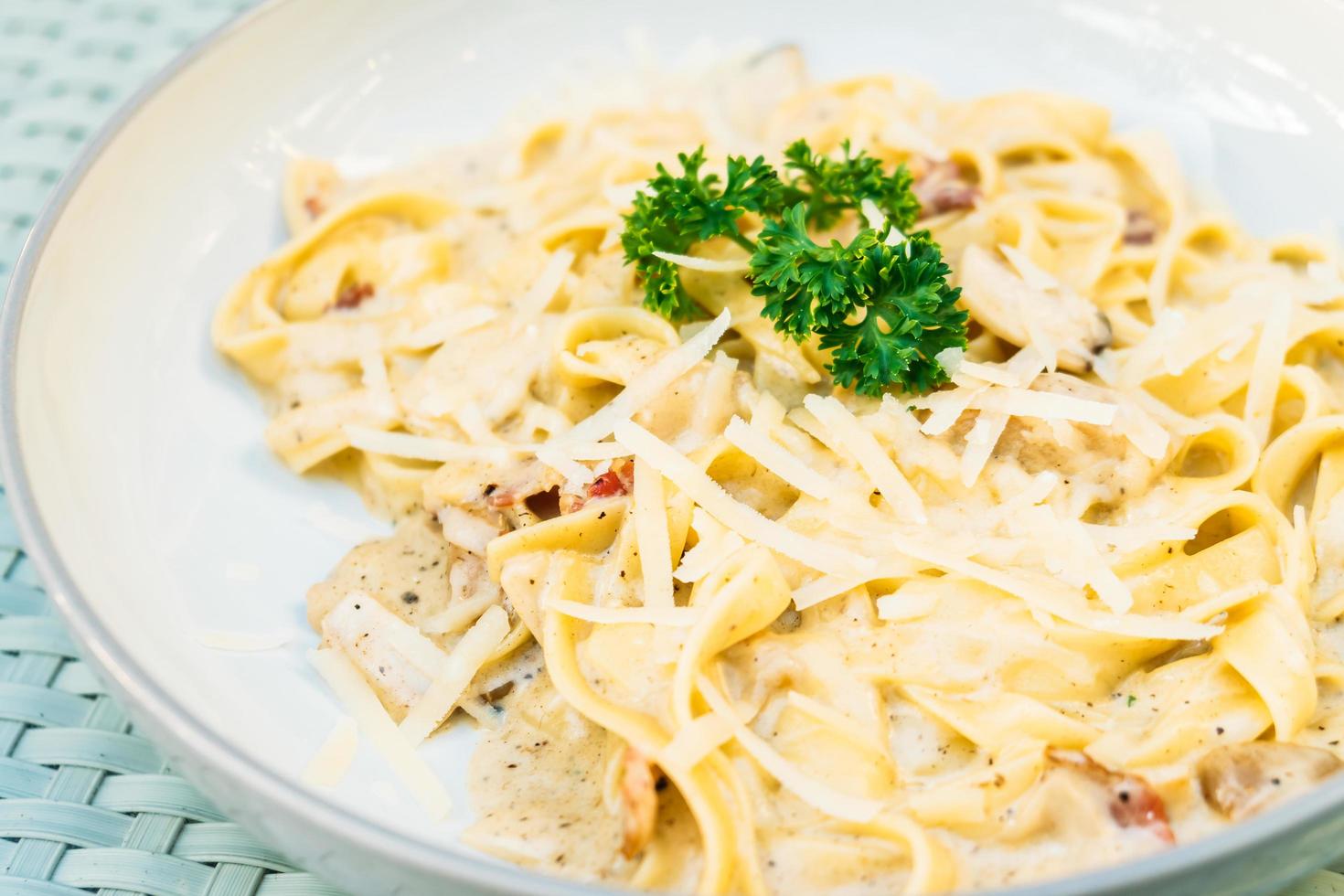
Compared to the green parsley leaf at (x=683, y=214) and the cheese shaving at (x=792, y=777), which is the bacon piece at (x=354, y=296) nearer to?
the green parsley leaf at (x=683, y=214)

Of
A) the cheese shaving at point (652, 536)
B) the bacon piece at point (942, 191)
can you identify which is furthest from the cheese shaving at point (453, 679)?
the bacon piece at point (942, 191)

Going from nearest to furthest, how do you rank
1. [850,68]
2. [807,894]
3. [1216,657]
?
[807,894], [1216,657], [850,68]

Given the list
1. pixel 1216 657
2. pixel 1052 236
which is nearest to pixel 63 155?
pixel 1052 236

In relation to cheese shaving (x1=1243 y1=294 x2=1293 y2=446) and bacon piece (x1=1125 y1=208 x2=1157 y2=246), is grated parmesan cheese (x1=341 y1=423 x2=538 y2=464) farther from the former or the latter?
bacon piece (x1=1125 y1=208 x2=1157 y2=246)

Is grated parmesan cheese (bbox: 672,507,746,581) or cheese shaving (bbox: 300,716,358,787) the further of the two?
grated parmesan cheese (bbox: 672,507,746,581)

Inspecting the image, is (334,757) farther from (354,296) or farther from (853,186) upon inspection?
(853,186)

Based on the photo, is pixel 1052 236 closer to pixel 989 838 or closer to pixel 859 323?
pixel 859 323

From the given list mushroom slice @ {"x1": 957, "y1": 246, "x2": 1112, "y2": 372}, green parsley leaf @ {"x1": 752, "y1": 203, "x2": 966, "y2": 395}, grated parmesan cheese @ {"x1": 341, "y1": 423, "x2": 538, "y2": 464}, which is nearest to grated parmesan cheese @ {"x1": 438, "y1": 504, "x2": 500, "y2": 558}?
grated parmesan cheese @ {"x1": 341, "y1": 423, "x2": 538, "y2": 464}
